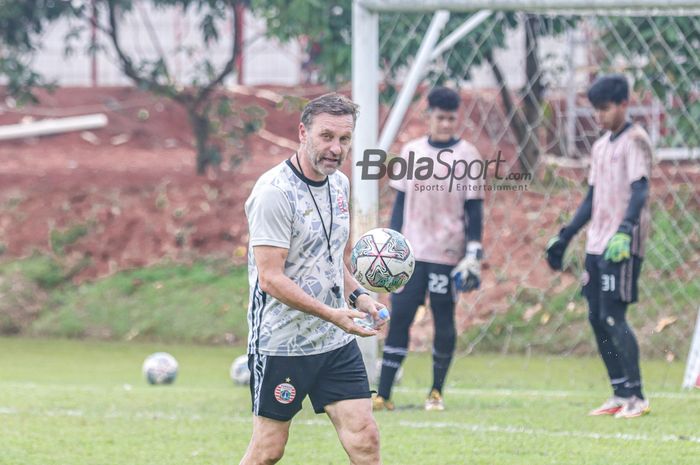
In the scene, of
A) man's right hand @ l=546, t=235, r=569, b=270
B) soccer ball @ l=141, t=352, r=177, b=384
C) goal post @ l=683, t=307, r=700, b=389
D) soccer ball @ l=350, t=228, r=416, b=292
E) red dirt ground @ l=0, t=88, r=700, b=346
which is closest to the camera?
soccer ball @ l=350, t=228, r=416, b=292

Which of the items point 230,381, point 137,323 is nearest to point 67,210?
point 137,323

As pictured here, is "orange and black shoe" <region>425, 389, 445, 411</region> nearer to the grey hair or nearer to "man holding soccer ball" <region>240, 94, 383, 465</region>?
"man holding soccer ball" <region>240, 94, 383, 465</region>

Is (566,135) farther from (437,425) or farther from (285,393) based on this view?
(285,393)

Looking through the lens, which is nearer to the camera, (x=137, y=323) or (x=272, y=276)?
(x=272, y=276)

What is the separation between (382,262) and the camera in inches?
220

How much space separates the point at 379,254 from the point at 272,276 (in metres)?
0.65

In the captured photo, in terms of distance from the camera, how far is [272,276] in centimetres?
512

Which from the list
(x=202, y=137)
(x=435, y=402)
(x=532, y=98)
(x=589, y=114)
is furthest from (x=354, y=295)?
(x=202, y=137)

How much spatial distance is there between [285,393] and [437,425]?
285cm

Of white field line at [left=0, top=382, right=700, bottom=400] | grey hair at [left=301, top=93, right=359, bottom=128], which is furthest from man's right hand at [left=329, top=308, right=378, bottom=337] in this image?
white field line at [left=0, top=382, right=700, bottom=400]

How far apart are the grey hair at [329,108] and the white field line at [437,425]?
9.49 feet

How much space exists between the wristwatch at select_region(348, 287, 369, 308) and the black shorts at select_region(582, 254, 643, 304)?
9.57 feet

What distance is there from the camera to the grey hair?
5230 millimetres

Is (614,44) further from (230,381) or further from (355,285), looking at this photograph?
(355,285)
